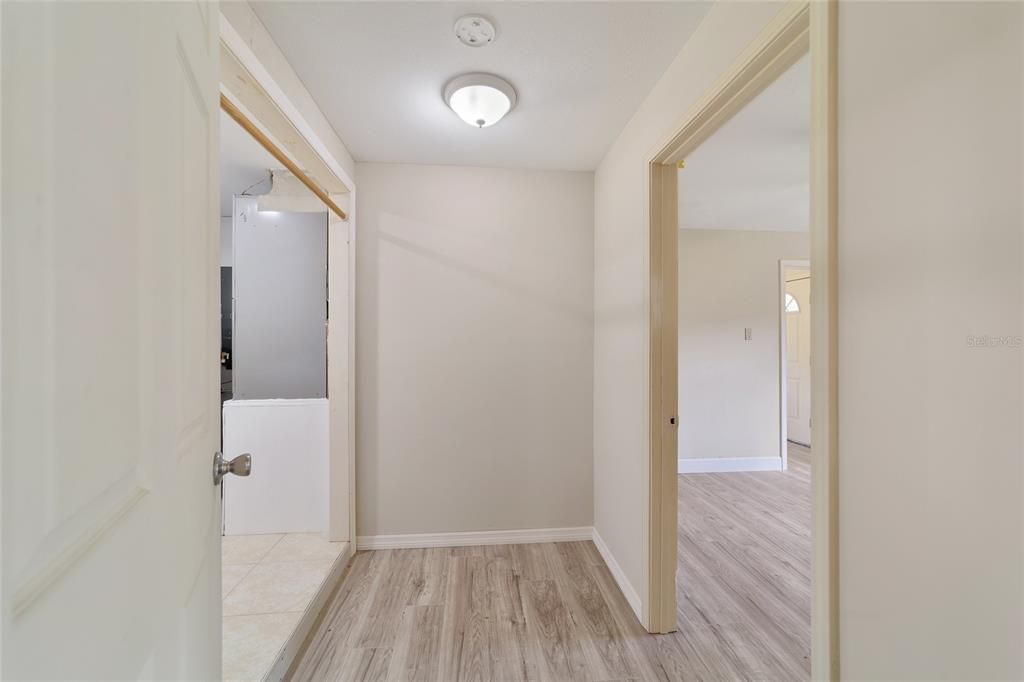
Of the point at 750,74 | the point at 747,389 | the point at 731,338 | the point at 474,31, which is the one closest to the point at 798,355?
the point at 747,389

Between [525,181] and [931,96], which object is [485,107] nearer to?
[525,181]

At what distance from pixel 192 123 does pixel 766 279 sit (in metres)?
4.61

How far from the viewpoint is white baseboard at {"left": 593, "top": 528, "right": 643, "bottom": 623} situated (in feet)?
6.04

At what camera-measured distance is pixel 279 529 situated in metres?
2.42

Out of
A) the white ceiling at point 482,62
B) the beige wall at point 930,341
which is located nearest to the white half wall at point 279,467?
the white ceiling at point 482,62

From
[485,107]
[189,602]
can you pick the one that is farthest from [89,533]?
[485,107]

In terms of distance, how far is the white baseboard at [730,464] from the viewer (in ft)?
13.1

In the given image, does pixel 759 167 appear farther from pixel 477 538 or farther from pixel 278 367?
pixel 278 367

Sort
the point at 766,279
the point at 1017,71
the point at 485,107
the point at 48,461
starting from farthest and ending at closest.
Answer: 1. the point at 766,279
2. the point at 485,107
3. the point at 1017,71
4. the point at 48,461

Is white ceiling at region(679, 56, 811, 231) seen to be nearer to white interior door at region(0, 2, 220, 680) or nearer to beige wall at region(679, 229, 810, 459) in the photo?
beige wall at region(679, 229, 810, 459)

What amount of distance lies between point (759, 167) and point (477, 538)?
2.96 metres

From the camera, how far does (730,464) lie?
4.01m

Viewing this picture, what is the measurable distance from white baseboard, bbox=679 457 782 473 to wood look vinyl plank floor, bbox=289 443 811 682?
4.29 feet

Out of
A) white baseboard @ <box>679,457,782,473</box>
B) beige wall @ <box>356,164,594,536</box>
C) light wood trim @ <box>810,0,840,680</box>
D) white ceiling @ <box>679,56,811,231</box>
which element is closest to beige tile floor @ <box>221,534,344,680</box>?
beige wall @ <box>356,164,594,536</box>
